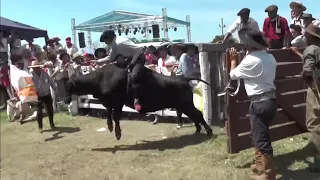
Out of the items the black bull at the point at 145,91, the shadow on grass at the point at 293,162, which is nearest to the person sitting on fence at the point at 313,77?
the shadow on grass at the point at 293,162

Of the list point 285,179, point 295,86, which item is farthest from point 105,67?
point 285,179

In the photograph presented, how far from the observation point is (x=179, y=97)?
7.41 meters

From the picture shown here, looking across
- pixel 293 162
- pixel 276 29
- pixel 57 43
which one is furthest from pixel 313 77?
pixel 57 43

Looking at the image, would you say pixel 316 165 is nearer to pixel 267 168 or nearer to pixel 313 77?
pixel 267 168

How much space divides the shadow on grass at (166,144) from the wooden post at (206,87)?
73 cm

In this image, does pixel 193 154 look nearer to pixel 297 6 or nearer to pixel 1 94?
pixel 297 6

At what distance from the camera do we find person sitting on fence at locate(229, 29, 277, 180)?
4.59 m

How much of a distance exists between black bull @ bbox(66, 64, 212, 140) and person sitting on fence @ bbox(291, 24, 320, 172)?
2.60m

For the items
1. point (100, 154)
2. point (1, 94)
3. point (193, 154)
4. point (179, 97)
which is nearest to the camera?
point (193, 154)

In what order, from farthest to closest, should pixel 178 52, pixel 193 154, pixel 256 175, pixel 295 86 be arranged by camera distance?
pixel 178 52, pixel 193 154, pixel 295 86, pixel 256 175

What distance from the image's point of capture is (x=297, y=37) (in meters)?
6.70

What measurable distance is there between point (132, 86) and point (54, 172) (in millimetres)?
1965

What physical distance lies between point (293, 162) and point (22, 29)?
1222cm

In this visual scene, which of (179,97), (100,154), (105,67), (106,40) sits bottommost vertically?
(100,154)
